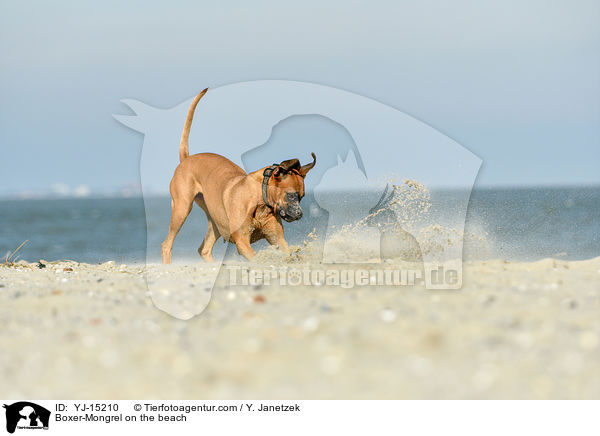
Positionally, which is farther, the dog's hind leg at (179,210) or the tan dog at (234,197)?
the dog's hind leg at (179,210)

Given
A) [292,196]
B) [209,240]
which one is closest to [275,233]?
[292,196]

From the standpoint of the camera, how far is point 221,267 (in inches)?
234

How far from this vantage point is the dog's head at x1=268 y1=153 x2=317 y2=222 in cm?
642

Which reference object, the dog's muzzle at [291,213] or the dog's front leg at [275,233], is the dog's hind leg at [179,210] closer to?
the dog's front leg at [275,233]

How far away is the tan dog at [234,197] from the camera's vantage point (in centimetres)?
648

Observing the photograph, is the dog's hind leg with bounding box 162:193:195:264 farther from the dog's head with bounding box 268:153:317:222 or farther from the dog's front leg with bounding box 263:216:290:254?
the dog's head with bounding box 268:153:317:222

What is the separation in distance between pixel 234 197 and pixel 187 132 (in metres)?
1.22

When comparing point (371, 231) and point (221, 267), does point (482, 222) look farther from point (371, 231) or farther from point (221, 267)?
point (221, 267)

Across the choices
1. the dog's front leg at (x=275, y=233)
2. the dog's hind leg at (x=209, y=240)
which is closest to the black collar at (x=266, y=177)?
the dog's front leg at (x=275, y=233)
